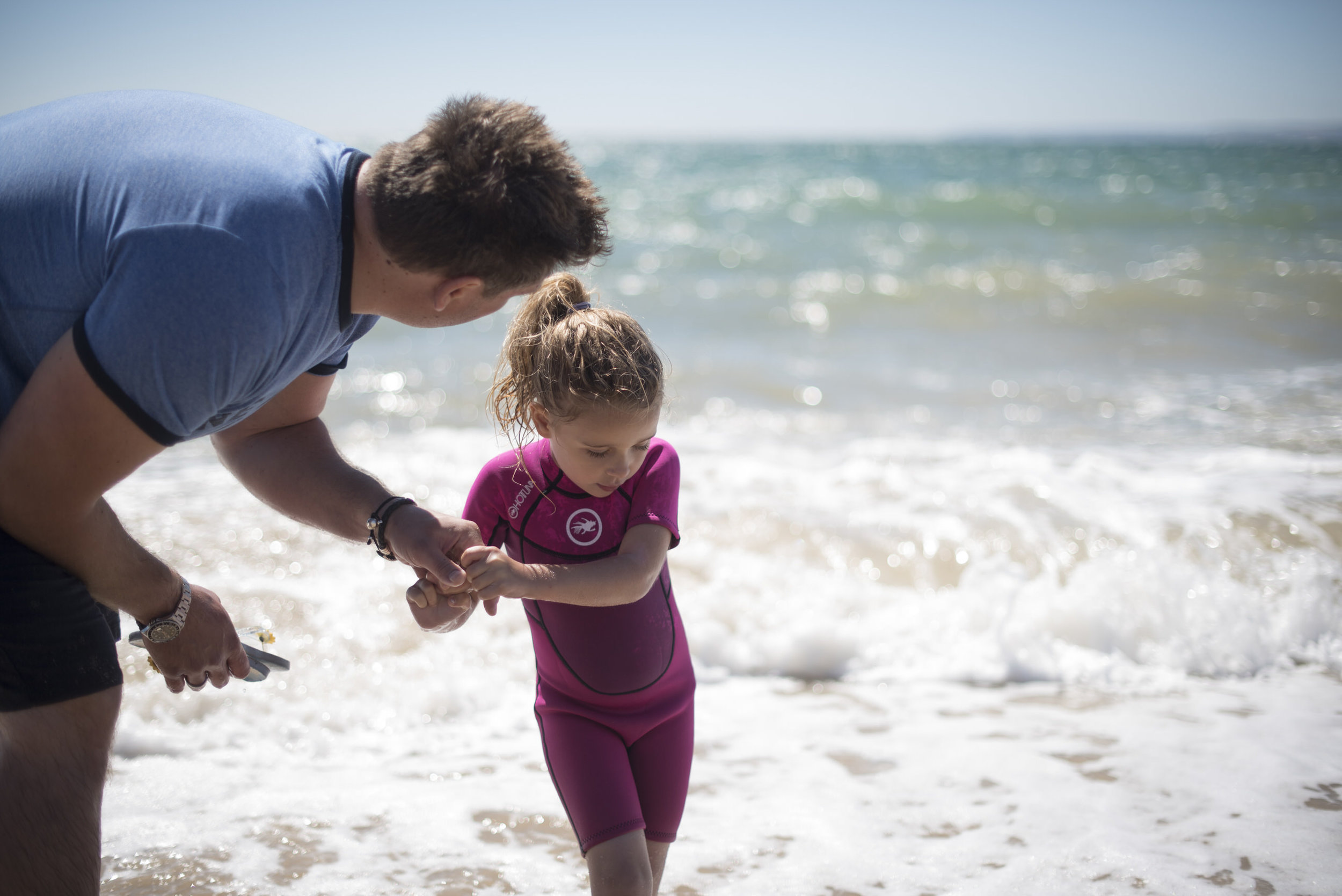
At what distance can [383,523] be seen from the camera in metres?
2.30

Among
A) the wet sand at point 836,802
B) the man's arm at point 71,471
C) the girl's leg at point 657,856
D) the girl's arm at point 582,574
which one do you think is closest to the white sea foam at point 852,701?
the wet sand at point 836,802

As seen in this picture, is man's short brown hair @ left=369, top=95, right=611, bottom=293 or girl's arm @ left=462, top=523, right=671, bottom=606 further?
girl's arm @ left=462, top=523, right=671, bottom=606

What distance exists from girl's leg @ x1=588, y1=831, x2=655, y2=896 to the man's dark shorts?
3.42 feet

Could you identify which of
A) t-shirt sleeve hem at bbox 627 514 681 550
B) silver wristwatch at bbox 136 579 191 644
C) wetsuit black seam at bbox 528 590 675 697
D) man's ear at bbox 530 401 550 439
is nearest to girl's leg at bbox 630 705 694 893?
wetsuit black seam at bbox 528 590 675 697

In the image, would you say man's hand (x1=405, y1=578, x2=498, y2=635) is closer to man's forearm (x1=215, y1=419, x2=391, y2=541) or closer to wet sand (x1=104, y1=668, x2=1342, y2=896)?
man's forearm (x1=215, y1=419, x2=391, y2=541)

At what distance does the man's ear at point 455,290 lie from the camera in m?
1.95

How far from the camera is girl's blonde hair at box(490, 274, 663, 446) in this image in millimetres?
2047

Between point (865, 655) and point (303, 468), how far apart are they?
2.54 metres

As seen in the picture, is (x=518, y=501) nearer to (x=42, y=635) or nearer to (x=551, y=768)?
(x=551, y=768)

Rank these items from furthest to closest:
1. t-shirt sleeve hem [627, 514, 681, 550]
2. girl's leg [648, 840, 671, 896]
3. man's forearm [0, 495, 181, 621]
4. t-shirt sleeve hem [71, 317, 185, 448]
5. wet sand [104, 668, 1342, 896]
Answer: wet sand [104, 668, 1342, 896] → girl's leg [648, 840, 671, 896] → t-shirt sleeve hem [627, 514, 681, 550] → man's forearm [0, 495, 181, 621] → t-shirt sleeve hem [71, 317, 185, 448]

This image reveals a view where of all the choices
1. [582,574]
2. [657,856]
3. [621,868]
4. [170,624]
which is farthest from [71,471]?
[657,856]

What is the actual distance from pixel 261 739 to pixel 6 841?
1.85 meters

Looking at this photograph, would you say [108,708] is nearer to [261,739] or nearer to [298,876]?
[298,876]

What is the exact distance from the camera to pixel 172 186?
1.69 meters
